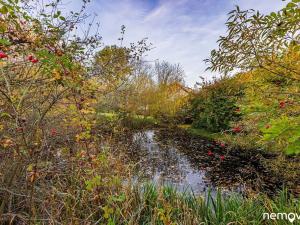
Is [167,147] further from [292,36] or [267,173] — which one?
[292,36]

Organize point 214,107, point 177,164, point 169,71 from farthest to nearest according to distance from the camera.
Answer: point 169,71 → point 214,107 → point 177,164

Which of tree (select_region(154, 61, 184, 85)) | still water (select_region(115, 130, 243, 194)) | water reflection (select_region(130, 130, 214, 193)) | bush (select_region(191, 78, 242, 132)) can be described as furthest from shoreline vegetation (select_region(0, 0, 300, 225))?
tree (select_region(154, 61, 184, 85))

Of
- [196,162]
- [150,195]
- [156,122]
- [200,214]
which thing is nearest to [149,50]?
[150,195]

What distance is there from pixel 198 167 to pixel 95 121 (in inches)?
188

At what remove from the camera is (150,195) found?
3.80 meters

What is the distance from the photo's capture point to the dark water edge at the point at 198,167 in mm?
5980

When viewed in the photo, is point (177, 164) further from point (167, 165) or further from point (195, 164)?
point (195, 164)

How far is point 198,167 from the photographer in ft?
25.9

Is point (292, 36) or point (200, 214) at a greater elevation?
point (292, 36)

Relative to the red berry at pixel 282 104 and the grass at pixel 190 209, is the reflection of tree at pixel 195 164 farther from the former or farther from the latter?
the red berry at pixel 282 104

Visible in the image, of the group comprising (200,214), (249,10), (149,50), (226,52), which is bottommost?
(200,214)

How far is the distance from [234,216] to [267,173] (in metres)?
4.42

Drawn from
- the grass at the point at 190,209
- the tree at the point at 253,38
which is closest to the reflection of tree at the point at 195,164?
the grass at the point at 190,209

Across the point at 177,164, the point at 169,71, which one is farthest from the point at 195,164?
the point at 169,71
